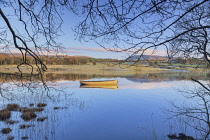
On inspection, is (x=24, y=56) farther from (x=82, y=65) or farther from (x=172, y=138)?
(x=82, y=65)

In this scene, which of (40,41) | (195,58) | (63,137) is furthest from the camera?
(63,137)

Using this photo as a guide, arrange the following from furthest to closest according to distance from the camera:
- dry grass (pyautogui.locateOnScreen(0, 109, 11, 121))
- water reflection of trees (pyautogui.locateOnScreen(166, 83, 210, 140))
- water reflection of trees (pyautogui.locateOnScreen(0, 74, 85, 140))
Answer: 1. dry grass (pyautogui.locateOnScreen(0, 109, 11, 121))
2. water reflection of trees (pyautogui.locateOnScreen(0, 74, 85, 140))
3. water reflection of trees (pyautogui.locateOnScreen(166, 83, 210, 140))

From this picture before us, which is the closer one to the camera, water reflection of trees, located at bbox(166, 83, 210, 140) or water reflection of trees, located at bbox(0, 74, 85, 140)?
water reflection of trees, located at bbox(166, 83, 210, 140)

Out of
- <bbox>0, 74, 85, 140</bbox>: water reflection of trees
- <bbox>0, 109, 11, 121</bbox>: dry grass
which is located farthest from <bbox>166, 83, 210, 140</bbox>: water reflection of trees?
<bbox>0, 109, 11, 121</bbox>: dry grass

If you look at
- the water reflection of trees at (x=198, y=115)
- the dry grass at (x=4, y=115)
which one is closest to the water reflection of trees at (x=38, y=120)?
the dry grass at (x=4, y=115)

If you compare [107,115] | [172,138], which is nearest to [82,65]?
[107,115]

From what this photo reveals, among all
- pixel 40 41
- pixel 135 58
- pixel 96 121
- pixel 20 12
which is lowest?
pixel 96 121

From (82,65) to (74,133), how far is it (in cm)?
6072

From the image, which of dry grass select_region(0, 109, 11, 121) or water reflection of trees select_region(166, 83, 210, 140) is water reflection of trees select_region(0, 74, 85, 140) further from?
water reflection of trees select_region(166, 83, 210, 140)

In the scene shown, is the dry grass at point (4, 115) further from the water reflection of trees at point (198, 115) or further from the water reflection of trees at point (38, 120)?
the water reflection of trees at point (198, 115)

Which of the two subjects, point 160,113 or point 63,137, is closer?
point 63,137

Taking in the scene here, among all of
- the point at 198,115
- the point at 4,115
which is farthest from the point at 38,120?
the point at 198,115

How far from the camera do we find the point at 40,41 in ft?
10.6

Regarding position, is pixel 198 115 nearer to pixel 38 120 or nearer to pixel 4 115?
pixel 38 120
